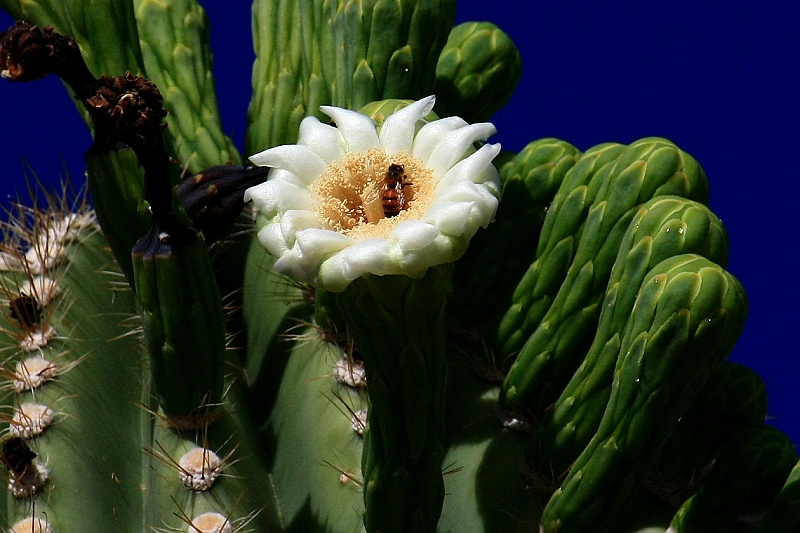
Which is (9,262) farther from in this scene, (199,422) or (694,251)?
(694,251)

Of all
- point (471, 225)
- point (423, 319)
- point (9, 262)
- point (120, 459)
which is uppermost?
point (471, 225)

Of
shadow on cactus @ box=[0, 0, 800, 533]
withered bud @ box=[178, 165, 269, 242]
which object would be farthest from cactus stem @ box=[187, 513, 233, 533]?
withered bud @ box=[178, 165, 269, 242]

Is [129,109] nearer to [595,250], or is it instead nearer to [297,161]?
[297,161]

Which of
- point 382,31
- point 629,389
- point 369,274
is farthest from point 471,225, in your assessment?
point 382,31

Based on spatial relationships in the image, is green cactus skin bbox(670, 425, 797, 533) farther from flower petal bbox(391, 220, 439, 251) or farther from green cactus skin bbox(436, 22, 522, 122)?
green cactus skin bbox(436, 22, 522, 122)

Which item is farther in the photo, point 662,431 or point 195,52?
point 195,52

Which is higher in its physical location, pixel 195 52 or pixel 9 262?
pixel 195 52

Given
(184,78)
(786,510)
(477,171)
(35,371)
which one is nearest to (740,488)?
(786,510)
